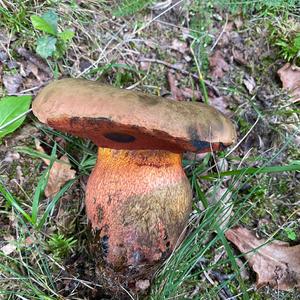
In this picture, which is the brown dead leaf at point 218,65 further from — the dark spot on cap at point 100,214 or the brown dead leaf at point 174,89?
the dark spot on cap at point 100,214

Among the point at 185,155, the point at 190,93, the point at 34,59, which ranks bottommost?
the point at 185,155

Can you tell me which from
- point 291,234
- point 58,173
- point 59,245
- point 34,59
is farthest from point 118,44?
point 291,234

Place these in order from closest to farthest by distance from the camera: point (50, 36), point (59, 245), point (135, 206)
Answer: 1. point (135, 206)
2. point (59, 245)
3. point (50, 36)

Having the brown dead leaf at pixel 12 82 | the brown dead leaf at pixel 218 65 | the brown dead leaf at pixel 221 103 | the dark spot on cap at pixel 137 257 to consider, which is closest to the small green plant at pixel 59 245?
the dark spot on cap at pixel 137 257

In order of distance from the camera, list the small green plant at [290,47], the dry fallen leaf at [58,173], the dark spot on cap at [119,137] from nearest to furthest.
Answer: the dark spot on cap at [119,137], the dry fallen leaf at [58,173], the small green plant at [290,47]

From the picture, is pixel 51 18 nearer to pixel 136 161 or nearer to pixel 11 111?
pixel 11 111

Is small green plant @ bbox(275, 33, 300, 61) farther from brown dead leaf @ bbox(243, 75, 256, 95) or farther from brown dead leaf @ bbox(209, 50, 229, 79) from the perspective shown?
brown dead leaf @ bbox(209, 50, 229, 79)

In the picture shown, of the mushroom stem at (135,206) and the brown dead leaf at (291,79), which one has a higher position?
the brown dead leaf at (291,79)
